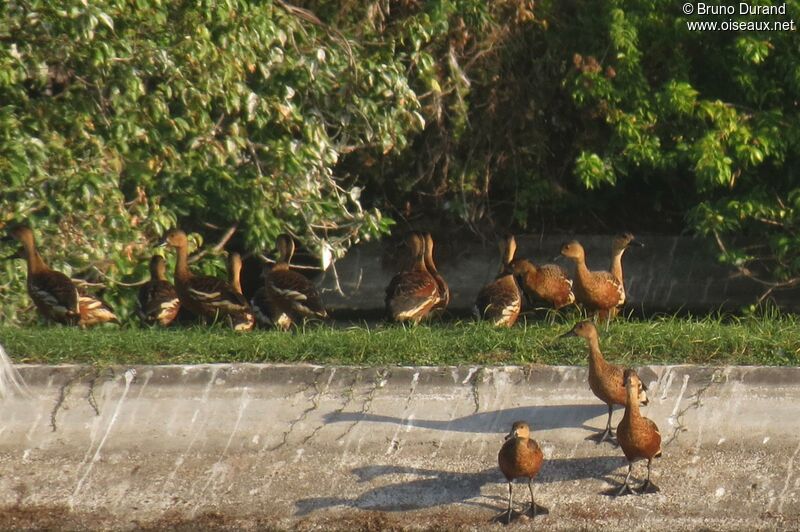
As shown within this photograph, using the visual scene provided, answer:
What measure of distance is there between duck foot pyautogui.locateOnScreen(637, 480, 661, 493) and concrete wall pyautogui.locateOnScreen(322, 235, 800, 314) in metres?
6.89

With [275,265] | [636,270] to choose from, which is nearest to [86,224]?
[275,265]

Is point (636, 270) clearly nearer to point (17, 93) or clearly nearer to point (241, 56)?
point (241, 56)

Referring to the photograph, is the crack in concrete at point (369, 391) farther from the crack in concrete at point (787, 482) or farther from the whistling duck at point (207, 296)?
the whistling duck at point (207, 296)

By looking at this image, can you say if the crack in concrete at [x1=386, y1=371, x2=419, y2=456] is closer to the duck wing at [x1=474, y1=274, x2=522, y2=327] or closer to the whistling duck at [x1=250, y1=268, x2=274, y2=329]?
the duck wing at [x1=474, y1=274, x2=522, y2=327]

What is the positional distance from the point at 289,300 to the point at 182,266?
102 cm

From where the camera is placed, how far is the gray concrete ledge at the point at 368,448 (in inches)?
315

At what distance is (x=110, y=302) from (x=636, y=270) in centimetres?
621

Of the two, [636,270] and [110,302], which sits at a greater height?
[110,302]

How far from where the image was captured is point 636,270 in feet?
50.2

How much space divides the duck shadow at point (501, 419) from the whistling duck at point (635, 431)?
0.50 m

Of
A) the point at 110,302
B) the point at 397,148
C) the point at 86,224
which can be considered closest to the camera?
the point at 86,224

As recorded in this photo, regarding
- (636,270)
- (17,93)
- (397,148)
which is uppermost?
(17,93)

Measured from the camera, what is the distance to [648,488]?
7977 millimetres

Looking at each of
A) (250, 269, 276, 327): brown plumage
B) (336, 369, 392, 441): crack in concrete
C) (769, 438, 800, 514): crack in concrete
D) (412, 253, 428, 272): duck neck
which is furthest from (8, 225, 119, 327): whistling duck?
(769, 438, 800, 514): crack in concrete
